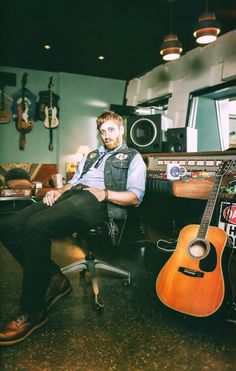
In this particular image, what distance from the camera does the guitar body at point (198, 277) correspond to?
1.46m

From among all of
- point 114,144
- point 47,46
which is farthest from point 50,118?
point 114,144

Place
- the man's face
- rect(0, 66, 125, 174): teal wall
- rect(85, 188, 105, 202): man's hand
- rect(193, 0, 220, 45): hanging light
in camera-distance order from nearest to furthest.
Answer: rect(85, 188, 105, 202): man's hand, the man's face, rect(193, 0, 220, 45): hanging light, rect(0, 66, 125, 174): teal wall

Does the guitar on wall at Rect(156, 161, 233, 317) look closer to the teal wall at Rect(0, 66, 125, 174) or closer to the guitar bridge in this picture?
the guitar bridge

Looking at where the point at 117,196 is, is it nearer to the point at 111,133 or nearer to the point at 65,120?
the point at 111,133

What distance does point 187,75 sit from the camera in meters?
4.57

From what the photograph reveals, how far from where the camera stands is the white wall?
3.83 meters

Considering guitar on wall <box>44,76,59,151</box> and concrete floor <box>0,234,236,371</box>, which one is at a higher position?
guitar on wall <box>44,76,59,151</box>

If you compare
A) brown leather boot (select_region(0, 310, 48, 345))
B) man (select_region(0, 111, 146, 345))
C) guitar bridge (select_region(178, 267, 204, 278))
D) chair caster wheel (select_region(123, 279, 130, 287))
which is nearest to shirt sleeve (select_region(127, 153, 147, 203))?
man (select_region(0, 111, 146, 345))

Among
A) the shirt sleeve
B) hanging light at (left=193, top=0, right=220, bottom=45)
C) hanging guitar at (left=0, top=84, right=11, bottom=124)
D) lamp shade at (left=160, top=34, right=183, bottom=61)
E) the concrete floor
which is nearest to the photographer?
the concrete floor

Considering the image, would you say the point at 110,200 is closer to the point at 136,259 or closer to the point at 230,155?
the point at 136,259

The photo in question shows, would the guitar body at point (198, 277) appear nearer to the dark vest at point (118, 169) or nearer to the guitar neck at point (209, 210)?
the guitar neck at point (209, 210)

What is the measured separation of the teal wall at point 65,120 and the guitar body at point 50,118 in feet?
0.36

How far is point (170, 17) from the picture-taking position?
3.65 metres

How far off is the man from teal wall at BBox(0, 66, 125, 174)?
159 inches
